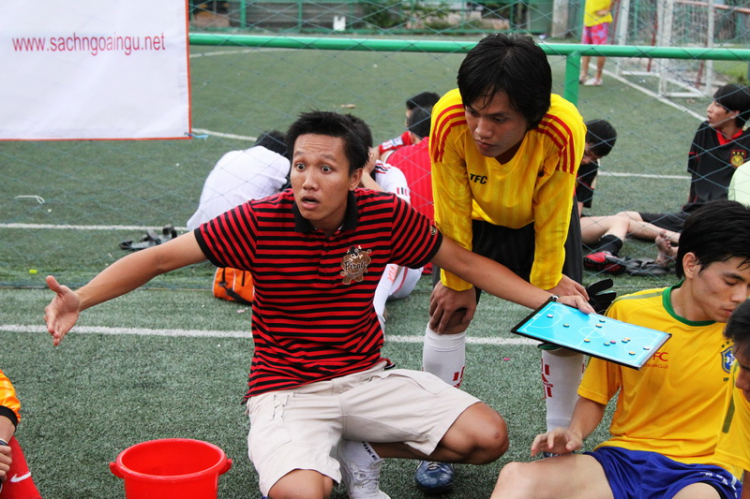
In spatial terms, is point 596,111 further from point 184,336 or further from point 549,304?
point 549,304

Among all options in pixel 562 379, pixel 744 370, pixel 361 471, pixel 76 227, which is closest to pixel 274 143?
pixel 76 227

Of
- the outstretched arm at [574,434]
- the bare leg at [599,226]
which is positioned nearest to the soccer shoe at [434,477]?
the outstretched arm at [574,434]

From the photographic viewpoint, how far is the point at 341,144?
259cm

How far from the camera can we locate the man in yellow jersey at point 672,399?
2.31m

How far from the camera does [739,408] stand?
86.9 inches

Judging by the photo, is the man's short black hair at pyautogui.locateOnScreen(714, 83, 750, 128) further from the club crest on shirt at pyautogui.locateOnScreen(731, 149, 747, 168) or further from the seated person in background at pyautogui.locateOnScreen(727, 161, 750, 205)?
the seated person in background at pyautogui.locateOnScreen(727, 161, 750, 205)

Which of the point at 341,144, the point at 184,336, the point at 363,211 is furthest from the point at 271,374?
the point at 184,336

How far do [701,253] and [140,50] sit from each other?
353 cm

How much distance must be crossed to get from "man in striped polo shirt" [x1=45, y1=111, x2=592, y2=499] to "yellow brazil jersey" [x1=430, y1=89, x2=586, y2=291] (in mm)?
127

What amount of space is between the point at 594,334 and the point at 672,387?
0.31 meters

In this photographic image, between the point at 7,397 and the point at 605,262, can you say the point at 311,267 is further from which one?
the point at 605,262

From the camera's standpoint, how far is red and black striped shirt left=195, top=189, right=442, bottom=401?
257 centimetres

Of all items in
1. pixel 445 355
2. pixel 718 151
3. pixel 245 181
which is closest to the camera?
pixel 445 355

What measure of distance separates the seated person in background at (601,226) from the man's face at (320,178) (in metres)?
3.23
